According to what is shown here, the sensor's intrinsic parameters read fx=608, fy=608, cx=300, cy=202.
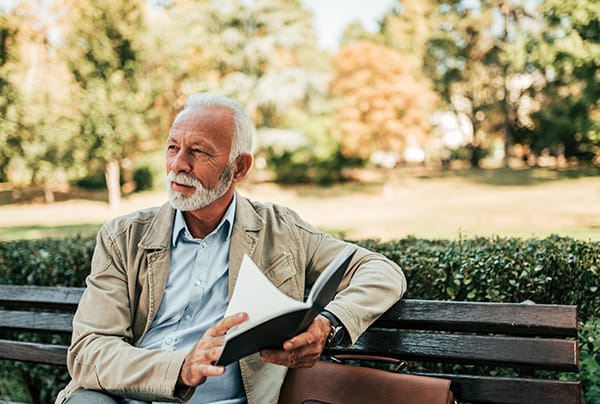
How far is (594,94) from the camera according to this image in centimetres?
1327

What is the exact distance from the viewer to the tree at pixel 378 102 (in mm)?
23000

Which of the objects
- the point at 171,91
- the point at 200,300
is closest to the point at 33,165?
the point at 171,91

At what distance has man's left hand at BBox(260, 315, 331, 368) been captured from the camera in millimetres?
A: 1652

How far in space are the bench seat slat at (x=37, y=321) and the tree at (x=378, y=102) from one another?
20660 mm

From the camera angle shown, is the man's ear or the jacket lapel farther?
the man's ear

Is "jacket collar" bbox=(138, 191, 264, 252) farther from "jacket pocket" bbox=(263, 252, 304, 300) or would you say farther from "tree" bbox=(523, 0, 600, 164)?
"tree" bbox=(523, 0, 600, 164)

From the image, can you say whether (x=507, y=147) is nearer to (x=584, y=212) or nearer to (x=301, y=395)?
(x=584, y=212)

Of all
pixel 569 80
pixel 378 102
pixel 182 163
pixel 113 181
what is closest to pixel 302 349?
pixel 182 163

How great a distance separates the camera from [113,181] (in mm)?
20766

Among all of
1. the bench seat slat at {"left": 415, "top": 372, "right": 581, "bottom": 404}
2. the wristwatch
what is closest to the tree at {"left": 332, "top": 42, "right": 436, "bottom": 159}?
the bench seat slat at {"left": 415, "top": 372, "right": 581, "bottom": 404}

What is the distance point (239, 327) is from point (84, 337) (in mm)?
732

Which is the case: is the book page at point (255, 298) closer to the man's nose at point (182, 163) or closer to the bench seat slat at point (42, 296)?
the man's nose at point (182, 163)

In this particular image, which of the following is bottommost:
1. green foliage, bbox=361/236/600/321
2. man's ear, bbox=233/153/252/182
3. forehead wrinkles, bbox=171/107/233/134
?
green foliage, bbox=361/236/600/321

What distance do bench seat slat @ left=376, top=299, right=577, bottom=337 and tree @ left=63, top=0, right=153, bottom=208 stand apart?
17998 millimetres
